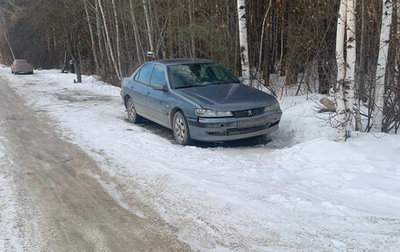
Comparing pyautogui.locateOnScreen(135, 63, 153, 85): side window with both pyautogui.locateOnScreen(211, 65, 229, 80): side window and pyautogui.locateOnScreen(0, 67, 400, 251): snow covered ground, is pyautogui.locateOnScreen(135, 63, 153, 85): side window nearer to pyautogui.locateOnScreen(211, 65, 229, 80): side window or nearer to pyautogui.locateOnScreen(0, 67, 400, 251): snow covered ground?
pyautogui.locateOnScreen(0, 67, 400, 251): snow covered ground

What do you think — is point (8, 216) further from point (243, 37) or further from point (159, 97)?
point (243, 37)

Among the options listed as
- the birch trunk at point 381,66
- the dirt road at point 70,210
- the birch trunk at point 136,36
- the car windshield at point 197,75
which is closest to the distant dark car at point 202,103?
the car windshield at point 197,75

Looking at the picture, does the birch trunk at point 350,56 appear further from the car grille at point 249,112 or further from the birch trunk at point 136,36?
the birch trunk at point 136,36

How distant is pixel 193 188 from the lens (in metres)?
5.03

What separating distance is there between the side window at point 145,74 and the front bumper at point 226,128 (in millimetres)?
2337

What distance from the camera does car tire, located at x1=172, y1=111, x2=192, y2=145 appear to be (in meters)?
7.23

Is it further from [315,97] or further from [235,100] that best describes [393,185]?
[315,97]

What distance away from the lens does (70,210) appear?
4.54 metres

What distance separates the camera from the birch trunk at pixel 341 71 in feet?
19.5

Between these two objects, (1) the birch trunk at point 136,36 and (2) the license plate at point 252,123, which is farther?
(1) the birch trunk at point 136,36

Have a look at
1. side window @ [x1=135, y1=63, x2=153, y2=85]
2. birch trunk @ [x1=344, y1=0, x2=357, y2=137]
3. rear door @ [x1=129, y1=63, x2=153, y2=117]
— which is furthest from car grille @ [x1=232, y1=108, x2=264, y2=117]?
side window @ [x1=135, y1=63, x2=153, y2=85]

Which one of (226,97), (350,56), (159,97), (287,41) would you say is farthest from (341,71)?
(287,41)

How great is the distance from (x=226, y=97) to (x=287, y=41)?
619 centimetres

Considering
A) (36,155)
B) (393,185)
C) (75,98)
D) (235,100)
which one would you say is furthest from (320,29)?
(75,98)
